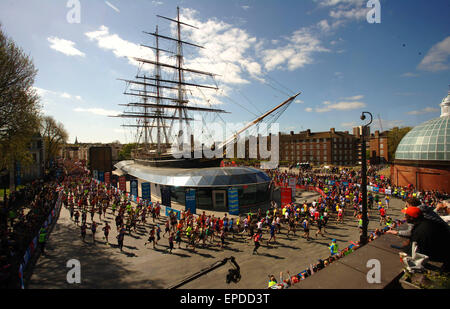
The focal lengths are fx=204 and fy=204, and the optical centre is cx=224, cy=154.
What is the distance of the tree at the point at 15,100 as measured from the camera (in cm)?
1702

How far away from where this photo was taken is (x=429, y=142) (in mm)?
29109

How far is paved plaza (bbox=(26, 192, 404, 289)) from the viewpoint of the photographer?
941 cm

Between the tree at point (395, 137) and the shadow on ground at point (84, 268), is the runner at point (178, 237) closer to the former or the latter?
the shadow on ground at point (84, 268)

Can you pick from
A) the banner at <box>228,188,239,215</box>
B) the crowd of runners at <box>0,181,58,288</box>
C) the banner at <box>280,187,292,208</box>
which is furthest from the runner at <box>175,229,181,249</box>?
the banner at <box>280,187,292,208</box>

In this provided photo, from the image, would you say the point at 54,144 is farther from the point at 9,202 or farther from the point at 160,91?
the point at 9,202

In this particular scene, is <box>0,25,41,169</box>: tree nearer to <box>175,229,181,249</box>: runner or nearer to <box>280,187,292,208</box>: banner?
<box>175,229,181,249</box>: runner

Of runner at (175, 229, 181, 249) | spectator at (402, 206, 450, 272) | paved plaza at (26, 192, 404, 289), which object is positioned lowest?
paved plaza at (26, 192, 404, 289)

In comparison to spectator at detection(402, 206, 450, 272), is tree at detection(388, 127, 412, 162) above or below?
above

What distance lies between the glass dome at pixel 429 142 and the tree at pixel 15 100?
157 feet

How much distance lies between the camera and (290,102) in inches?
1038

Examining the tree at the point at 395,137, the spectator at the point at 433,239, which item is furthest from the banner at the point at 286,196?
the tree at the point at 395,137

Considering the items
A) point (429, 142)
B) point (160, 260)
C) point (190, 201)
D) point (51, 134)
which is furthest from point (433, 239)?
point (51, 134)

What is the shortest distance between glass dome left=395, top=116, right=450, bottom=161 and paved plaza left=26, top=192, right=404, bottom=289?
21891mm
